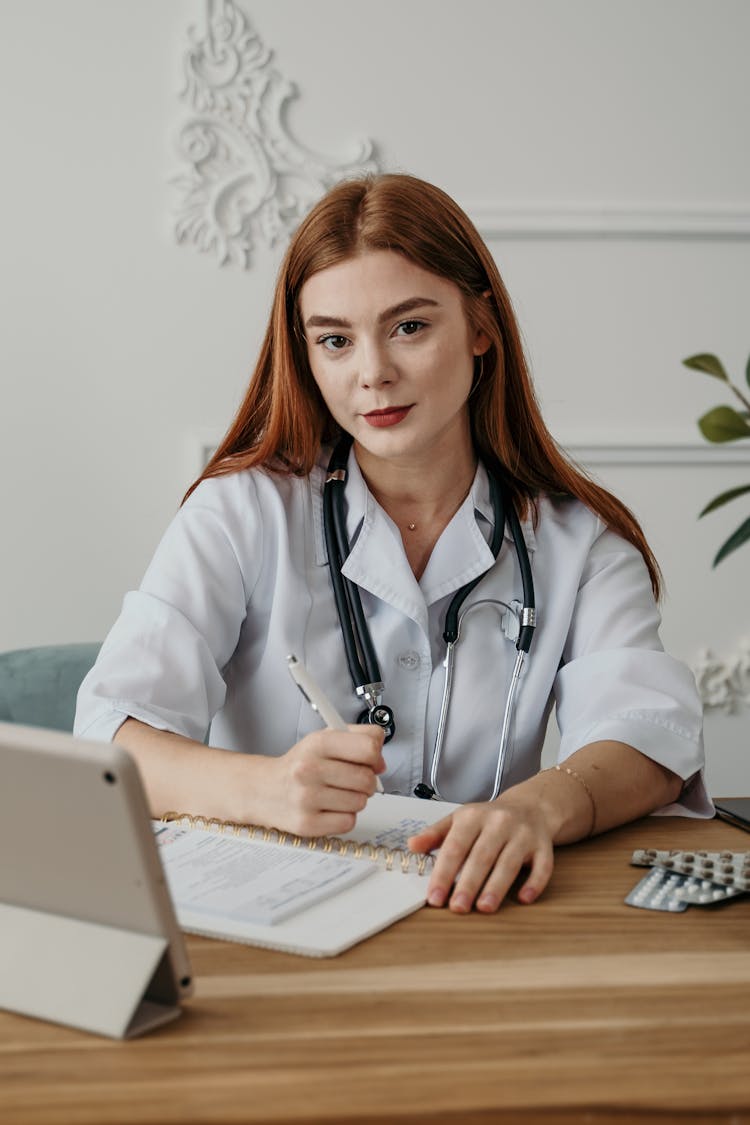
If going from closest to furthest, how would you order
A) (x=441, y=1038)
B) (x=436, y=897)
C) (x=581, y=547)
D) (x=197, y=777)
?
(x=441, y=1038) → (x=436, y=897) → (x=197, y=777) → (x=581, y=547)

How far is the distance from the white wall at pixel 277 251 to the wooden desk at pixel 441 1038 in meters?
2.05

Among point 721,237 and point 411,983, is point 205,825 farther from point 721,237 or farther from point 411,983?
point 721,237

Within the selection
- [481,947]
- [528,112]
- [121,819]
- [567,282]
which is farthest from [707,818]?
[528,112]

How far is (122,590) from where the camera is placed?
2996 mm

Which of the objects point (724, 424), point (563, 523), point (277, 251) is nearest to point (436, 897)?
point (724, 424)

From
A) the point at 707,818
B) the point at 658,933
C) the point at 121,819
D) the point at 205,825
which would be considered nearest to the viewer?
the point at 121,819

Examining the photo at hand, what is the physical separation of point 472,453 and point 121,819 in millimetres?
1199

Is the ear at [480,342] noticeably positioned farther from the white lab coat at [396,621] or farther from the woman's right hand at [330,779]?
the woman's right hand at [330,779]

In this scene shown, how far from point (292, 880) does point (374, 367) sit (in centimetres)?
75

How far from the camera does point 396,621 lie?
68.9 inches

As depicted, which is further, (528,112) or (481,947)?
(528,112)

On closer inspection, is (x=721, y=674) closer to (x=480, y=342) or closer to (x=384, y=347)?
(x=480, y=342)

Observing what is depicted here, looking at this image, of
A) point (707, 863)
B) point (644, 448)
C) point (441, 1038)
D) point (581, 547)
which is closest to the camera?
point (441, 1038)

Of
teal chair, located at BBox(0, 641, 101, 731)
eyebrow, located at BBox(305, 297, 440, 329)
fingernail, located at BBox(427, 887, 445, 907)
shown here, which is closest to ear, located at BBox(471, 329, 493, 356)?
eyebrow, located at BBox(305, 297, 440, 329)
